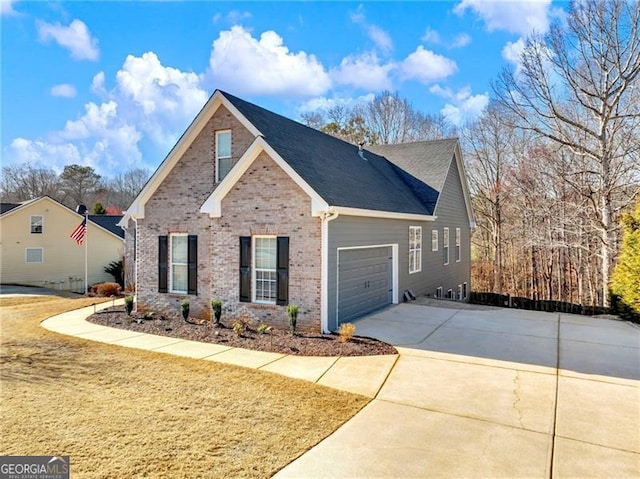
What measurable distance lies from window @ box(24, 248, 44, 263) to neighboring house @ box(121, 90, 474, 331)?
1914 centimetres

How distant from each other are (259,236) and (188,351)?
3.50m

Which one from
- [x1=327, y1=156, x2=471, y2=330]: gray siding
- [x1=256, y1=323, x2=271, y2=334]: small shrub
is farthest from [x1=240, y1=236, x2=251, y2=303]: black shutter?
[x1=327, y1=156, x2=471, y2=330]: gray siding

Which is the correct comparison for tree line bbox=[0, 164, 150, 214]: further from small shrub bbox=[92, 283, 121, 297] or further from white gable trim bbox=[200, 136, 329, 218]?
white gable trim bbox=[200, 136, 329, 218]

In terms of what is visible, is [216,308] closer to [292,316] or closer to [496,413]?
[292,316]

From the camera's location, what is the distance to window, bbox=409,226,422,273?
48.8 ft

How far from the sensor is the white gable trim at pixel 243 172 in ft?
31.6

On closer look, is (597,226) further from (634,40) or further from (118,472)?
(118,472)

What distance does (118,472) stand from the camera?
381 cm

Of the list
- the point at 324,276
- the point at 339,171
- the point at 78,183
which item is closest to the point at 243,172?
the point at 339,171

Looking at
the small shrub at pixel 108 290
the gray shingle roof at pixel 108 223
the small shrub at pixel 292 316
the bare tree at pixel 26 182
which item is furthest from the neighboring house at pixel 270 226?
the bare tree at pixel 26 182

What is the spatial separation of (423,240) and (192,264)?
8.91 meters

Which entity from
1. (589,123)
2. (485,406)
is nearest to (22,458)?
(485,406)

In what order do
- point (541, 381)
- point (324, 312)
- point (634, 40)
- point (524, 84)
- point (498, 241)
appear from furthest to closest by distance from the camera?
1. point (498, 241)
2. point (524, 84)
3. point (634, 40)
4. point (324, 312)
5. point (541, 381)

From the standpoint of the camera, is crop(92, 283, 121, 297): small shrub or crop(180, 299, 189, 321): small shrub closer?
crop(180, 299, 189, 321): small shrub
